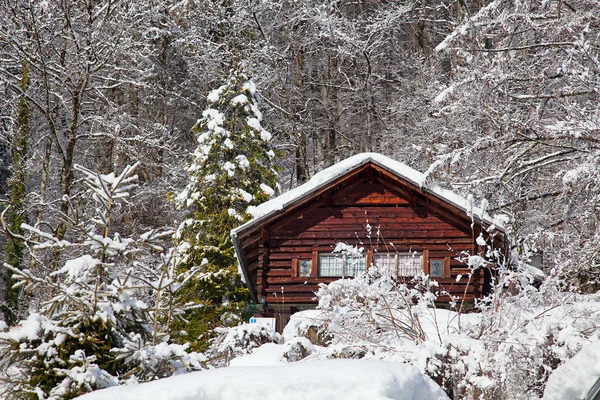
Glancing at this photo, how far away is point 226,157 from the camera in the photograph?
24.8m

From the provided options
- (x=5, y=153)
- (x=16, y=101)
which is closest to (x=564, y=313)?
(x=16, y=101)

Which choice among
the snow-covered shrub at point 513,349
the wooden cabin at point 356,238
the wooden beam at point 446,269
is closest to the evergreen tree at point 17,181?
the wooden cabin at point 356,238

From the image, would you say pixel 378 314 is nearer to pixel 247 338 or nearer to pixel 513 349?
pixel 513 349

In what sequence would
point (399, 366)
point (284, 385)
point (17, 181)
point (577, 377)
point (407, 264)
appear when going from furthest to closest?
1. point (17, 181)
2. point (407, 264)
3. point (399, 366)
4. point (284, 385)
5. point (577, 377)

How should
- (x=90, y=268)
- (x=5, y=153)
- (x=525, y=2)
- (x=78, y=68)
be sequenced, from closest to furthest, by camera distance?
(x=90, y=268)
(x=525, y=2)
(x=78, y=68)
(x=5, y=153)

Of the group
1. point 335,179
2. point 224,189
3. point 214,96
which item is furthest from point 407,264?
point 214,96

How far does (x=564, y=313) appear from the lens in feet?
29.3

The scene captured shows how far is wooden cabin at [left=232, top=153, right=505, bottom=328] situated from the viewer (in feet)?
62.4

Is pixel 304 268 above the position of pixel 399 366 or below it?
above

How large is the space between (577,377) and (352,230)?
602 inches

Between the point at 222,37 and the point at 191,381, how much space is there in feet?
91.4

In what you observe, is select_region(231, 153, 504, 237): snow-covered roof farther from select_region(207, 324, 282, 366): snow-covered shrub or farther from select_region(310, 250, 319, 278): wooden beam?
select_region(207, 324, 282, 366): snow-covered shrub

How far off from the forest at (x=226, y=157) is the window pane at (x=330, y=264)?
11.6 ft

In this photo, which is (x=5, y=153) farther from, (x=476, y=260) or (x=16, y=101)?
(x=476, y=260)
